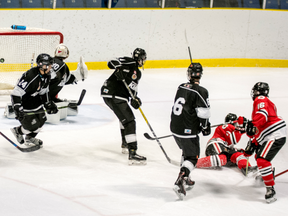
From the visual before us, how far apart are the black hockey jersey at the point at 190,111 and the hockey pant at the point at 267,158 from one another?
454mm

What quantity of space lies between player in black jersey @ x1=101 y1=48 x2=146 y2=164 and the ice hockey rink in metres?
0.21

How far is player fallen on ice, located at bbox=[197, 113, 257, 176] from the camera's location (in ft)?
12.0

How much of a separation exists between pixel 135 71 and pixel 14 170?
1362 millimetres

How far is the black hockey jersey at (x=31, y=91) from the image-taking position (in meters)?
3.78

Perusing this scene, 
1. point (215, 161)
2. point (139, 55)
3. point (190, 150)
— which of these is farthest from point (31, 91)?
point (215, 161)

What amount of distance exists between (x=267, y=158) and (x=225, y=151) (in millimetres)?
693

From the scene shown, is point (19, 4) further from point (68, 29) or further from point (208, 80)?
point (208, 80)

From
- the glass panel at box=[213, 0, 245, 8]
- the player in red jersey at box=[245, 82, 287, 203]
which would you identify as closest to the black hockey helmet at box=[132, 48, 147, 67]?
the player in red jersey at box=[245, 82, 287, 203]

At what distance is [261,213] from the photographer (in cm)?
295

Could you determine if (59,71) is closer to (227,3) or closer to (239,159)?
(239,159)

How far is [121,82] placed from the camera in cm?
399

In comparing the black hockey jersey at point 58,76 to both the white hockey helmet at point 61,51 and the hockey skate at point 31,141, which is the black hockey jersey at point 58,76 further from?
the hockey skate at point 31,141

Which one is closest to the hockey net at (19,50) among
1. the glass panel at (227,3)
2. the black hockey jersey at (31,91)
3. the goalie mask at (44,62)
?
the black hockey jersey at (31,91)

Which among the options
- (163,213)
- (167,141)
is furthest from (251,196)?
(167,141)
